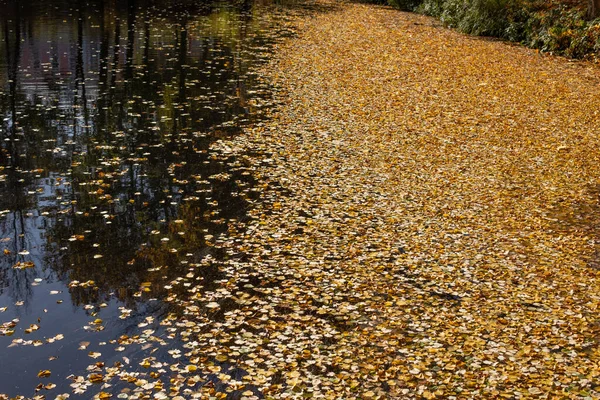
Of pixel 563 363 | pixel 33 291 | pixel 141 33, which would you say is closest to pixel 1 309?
pixel 33 291

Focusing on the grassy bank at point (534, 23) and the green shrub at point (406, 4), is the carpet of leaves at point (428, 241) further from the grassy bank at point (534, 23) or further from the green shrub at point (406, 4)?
the green shrub at point (406, 4)

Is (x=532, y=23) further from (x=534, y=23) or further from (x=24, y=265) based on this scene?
(x=24, y=265)

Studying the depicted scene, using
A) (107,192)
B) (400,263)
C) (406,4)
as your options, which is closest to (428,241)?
(400,263)

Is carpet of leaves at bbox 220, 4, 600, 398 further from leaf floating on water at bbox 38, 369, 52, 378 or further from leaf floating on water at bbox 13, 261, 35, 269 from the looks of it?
leaf floating on water at bbox 13, 261, 35, 269

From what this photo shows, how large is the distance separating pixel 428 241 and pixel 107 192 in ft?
15.8

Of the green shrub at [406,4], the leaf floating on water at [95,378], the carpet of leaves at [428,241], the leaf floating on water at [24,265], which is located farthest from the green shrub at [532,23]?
the leaf floating on water at [95,378]

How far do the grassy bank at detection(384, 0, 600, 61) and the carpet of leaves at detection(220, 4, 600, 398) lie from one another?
618 cm

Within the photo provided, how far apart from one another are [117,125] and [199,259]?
257 inches

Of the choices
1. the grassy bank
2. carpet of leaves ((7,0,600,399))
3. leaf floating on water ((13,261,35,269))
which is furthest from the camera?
the grassy bank

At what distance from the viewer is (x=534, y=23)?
2722 centimetres

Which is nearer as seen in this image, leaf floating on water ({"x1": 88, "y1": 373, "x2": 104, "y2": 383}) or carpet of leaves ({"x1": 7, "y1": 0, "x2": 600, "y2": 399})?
leaf floating on water ({"x1": 88, "y1": 373, "x2": 104, "y2": 383})

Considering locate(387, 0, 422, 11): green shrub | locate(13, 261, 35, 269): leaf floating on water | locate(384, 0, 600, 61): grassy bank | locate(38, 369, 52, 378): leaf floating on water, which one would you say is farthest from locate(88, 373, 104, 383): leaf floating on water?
locate(387, 0, 422, 11): green shrub

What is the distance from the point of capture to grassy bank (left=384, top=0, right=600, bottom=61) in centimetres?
2453

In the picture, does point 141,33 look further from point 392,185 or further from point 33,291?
point 33,291
